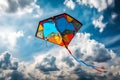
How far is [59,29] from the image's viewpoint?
33.7 meters

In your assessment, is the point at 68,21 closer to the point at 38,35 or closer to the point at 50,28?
the point at 50,28

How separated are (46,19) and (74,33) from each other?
5576 mm

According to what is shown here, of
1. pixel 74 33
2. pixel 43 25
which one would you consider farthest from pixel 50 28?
pixel 74 33

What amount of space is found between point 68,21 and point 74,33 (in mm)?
2296

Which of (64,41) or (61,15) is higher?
(61,15)

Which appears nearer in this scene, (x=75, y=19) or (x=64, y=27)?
(x=75, y=19)

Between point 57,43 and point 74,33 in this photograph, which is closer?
point 57,43

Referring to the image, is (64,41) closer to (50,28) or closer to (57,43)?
(57,43)

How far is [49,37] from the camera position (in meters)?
34.0

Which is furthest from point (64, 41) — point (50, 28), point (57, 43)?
point (50, 28)

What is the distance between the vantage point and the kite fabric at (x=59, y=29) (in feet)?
106

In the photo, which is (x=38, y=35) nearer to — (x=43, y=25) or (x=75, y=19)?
(x=43, y=25)

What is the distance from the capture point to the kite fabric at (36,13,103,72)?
1277 inches

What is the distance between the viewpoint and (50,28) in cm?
3366
